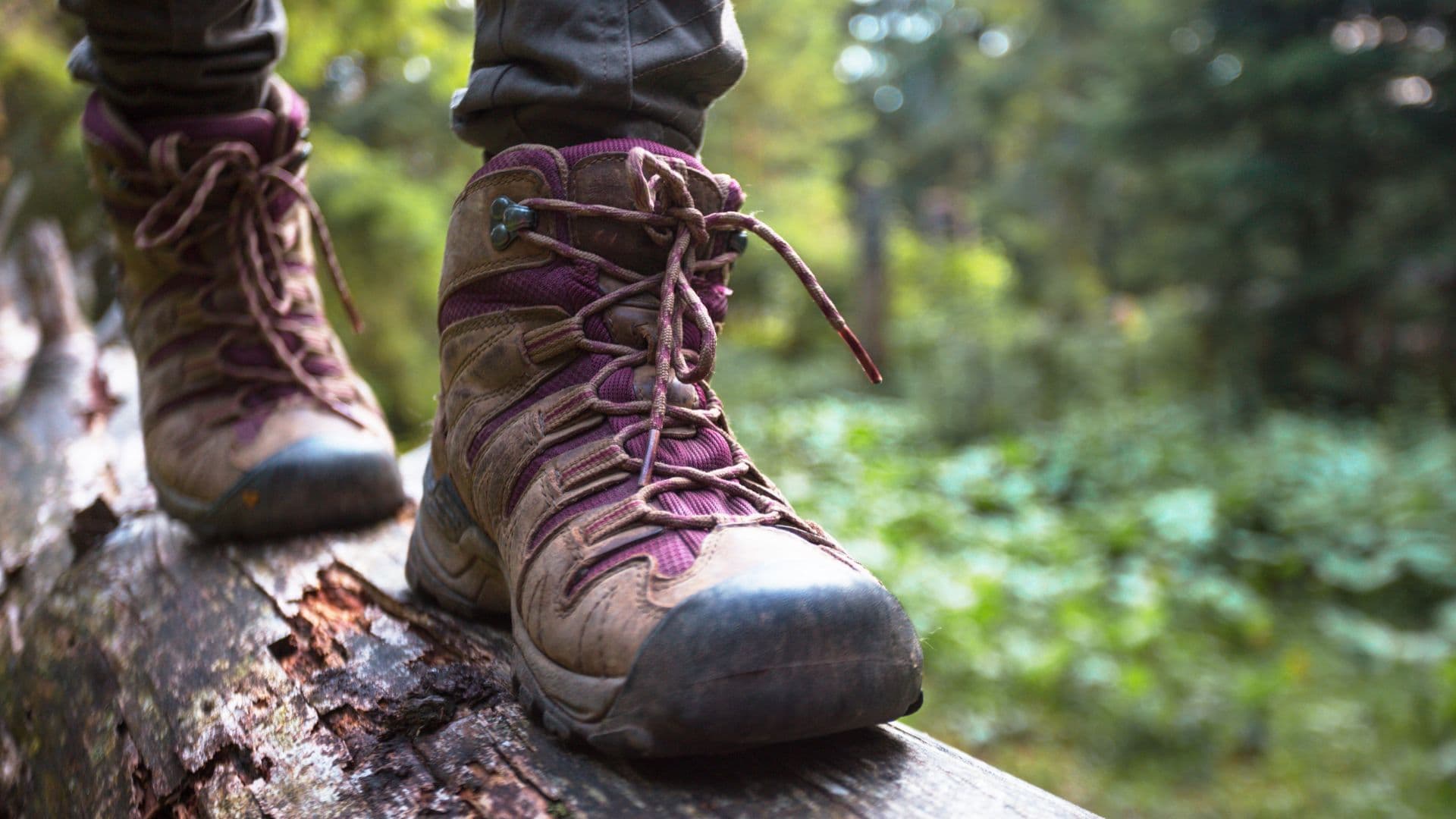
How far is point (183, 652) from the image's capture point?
1203mm

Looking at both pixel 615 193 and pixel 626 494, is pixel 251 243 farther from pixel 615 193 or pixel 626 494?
pixel 626 494

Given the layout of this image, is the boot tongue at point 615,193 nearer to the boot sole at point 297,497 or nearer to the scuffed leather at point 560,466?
the scuffed leather at point 560,466

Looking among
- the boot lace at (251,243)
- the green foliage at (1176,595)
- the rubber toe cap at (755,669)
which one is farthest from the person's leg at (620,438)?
the green foliage at (1176,595)

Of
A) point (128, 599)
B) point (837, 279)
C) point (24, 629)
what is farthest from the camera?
point (837, 279)

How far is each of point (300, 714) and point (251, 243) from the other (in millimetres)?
829

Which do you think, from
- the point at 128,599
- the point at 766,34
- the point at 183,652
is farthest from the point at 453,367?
the point at 766,34

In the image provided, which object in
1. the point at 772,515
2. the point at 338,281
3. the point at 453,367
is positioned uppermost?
the point at 772,515

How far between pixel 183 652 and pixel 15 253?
5196 mm

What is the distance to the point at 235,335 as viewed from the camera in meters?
1.52

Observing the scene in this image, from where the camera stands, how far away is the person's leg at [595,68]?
107 centimetres

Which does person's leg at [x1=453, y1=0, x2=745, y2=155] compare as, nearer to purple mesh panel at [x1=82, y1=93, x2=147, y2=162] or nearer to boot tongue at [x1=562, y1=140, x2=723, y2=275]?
boot tongue at [x1=562, y1=140, x2=723, y2=275]

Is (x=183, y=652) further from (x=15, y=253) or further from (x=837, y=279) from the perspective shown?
(x=837, y=279)

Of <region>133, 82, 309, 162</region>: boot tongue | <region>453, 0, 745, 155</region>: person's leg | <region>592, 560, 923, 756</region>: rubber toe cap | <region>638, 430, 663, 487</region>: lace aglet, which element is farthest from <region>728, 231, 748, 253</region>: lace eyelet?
<region>133, 82, 309, 162</region>: boot tongue

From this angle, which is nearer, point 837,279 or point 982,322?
point 982,322
